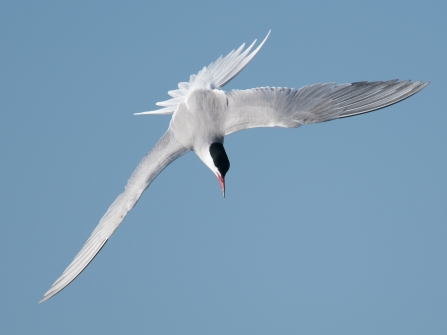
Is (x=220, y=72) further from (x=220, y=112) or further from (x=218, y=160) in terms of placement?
Answer: (x=218, y=160)

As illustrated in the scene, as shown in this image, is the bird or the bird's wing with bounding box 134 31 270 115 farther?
the bird's wing with bounding box 134 31 270 115

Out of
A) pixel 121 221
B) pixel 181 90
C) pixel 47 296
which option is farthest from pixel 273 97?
pixel 47 296

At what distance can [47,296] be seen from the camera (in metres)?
9.76

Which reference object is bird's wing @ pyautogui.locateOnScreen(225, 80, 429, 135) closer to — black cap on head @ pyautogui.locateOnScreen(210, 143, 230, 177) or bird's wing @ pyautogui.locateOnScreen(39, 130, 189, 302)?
black cap on head @ pyautogui.locateOnScreen(210, 143, 230, 177)

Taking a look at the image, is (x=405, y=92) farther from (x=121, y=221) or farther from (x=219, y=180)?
(x=121, y=221)

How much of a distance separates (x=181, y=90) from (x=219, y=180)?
127cm

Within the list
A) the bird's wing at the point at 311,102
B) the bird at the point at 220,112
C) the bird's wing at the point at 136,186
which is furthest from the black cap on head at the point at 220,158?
the bird's wing at the point at 136,186

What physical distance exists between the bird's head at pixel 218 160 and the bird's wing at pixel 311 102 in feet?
1.70

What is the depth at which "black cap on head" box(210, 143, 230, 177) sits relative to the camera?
955cm

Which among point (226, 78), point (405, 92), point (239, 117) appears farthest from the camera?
point (226, 78)

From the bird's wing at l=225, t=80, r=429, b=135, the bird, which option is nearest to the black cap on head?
the bird

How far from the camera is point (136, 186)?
10.2 m

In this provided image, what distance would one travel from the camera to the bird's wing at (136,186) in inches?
397

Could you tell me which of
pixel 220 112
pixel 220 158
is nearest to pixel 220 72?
pixel 220 112
